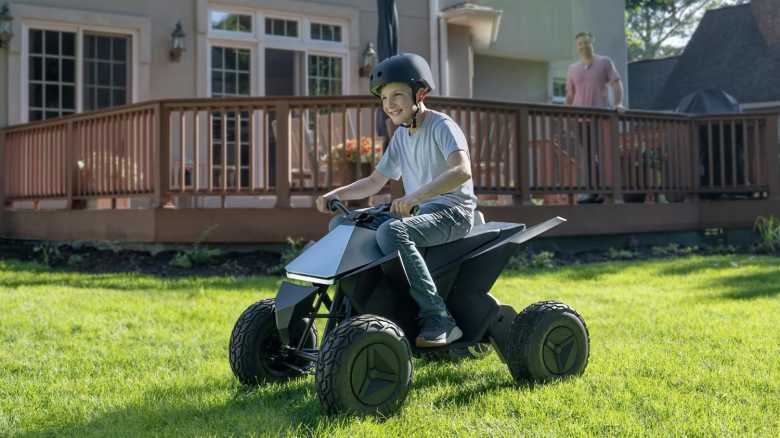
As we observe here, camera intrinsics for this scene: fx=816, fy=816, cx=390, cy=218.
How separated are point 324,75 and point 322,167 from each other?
144 inches

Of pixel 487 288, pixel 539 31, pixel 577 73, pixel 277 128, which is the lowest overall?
pixel 487 288

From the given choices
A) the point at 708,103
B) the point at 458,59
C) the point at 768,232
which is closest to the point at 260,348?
the point at 768,232

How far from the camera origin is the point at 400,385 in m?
3.04

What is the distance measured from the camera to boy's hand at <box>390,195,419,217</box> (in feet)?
10.1

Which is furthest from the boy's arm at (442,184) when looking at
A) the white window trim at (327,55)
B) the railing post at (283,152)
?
the white window trim at (327,55)

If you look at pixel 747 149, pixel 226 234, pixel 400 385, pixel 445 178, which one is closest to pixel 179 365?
pixel 400 385

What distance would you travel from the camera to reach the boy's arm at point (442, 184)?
310cm

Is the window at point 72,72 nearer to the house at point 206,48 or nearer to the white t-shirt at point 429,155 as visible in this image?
the house at point 206,48

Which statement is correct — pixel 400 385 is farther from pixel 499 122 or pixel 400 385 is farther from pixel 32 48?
pixel 32 48

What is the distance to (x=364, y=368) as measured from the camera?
2.96m

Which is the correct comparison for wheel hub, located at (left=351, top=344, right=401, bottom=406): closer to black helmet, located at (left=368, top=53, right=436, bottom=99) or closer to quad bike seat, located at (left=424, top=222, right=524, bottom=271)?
quad bike seat, located at (left=424, top=222, right=524, bottom=271)

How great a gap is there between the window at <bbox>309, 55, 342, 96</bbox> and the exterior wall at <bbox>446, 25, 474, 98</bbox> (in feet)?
6.79

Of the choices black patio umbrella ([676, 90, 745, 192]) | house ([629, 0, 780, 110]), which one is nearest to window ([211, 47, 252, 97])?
black patio umbrella ([676, 90, 745, 192])

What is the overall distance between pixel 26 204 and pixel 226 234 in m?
3.47
